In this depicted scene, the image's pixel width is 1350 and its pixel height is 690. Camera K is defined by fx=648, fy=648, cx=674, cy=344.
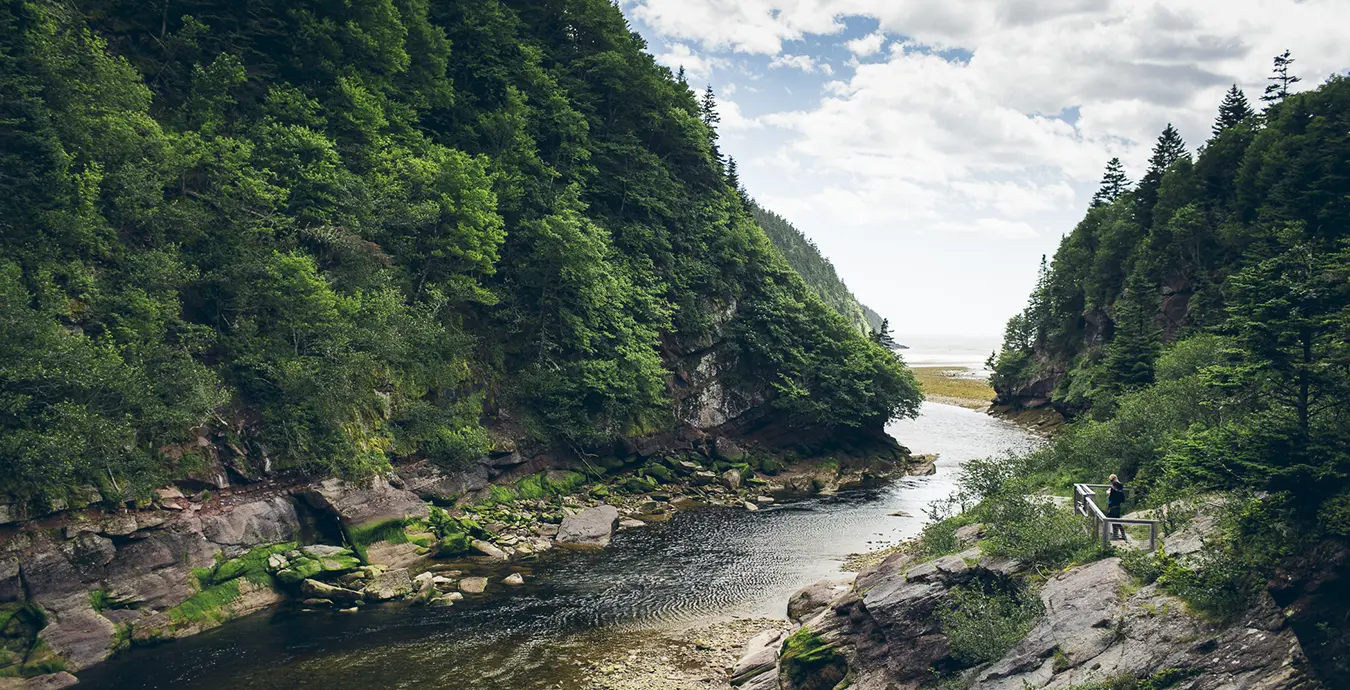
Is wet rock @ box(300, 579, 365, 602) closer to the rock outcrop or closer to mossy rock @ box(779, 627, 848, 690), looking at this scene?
the rock outcrop

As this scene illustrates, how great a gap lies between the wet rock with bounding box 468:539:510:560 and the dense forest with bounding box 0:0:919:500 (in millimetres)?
6203

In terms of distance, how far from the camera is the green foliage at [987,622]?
15.7 meters

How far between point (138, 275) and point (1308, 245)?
37437 mm

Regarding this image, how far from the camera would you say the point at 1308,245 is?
1544cm

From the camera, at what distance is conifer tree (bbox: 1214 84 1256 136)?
6438 centimetres

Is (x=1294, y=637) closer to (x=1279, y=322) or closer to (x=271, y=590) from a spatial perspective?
(x=1279, y=322)

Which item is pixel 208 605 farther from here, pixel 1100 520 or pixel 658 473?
pixel 1100 520

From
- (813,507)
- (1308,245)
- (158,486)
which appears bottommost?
(813,507)

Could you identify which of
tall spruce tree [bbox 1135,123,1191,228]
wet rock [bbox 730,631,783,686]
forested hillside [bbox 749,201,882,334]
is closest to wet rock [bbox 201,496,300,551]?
wet rock [bbox 730,631,783,686]

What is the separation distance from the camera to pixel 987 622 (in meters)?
16.0

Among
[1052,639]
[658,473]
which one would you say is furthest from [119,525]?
[658,473]

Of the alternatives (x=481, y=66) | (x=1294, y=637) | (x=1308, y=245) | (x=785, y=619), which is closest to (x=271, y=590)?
(x=785, y=619)

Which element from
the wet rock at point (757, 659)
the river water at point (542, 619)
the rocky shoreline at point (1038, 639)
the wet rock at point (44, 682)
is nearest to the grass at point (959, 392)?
the river water at point (542, 619)

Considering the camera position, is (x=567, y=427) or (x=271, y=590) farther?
(x=567, y=427)
